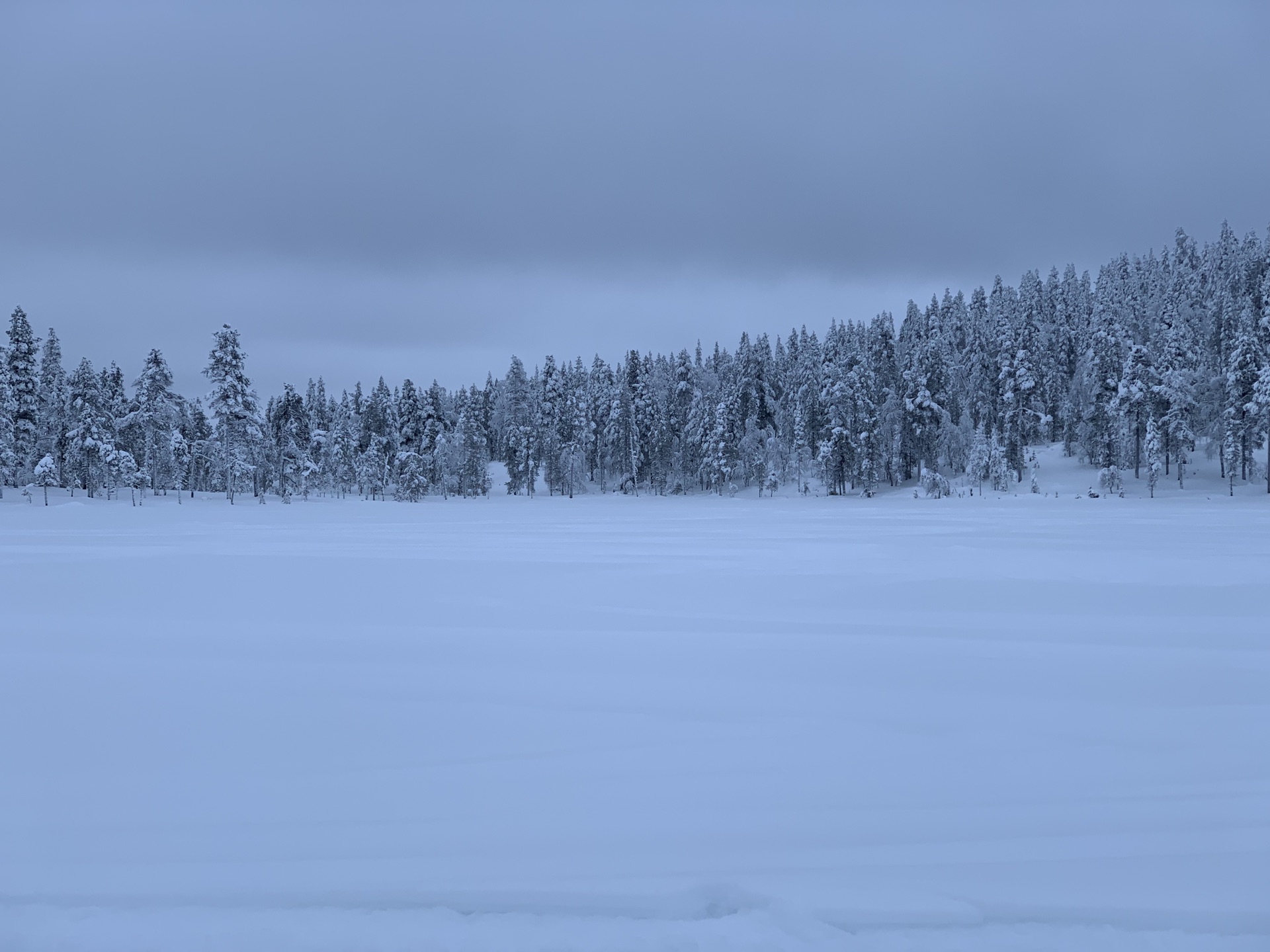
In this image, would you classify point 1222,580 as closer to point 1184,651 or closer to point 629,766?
point 1184,651

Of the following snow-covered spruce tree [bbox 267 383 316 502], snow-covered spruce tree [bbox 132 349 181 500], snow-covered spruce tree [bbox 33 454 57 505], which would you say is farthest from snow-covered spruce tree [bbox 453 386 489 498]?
snow-covered spruce tree [bbox 33 454 57 505]

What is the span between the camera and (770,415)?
256ft

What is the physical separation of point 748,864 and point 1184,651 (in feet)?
22.3

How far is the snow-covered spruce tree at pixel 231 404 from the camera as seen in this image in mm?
52188

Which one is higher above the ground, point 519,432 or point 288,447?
point 519,432

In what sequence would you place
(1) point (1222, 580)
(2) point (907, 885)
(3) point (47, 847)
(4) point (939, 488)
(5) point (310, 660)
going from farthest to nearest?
(4) point (939, 488)
(1) point (1222, 580)
(5) point (310, 660)
(3) point (47, 847)
(2) point (907, 885)

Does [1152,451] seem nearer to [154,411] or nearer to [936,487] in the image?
[936,487]

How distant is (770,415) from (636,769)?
74.6 meters

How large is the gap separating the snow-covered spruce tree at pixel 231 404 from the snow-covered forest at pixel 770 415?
0.47 feet

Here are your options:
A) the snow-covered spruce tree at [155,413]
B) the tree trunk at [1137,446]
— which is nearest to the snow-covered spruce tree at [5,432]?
the snow-covered spruce tree at [155,413]

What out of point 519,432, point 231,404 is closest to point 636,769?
point 231,404

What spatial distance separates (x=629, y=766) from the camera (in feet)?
17.2

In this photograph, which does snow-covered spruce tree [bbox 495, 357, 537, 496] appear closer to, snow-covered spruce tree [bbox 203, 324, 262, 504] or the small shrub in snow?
snow-covered spruce tree [bbox 203, 324, 262, 504]

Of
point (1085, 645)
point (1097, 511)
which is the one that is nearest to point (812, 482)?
point (1097, 511)
